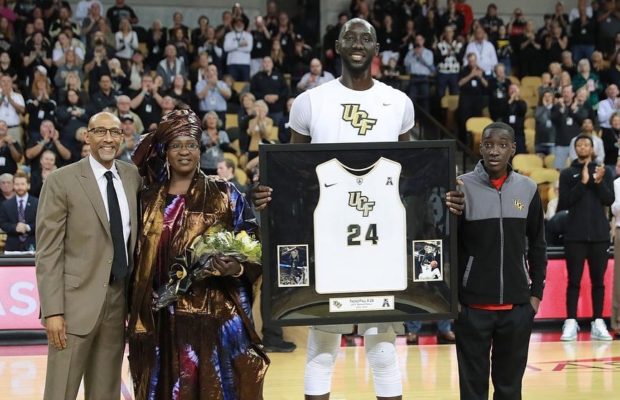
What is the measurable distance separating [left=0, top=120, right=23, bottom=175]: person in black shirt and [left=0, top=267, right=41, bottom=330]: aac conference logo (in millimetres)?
2696

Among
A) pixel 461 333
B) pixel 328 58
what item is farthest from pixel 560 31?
pixel 461 333

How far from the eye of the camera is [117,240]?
192 inches

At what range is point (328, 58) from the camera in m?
16.4

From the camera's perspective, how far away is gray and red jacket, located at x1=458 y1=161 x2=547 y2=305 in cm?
526

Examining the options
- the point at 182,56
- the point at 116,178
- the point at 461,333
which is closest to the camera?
the point at 116,178

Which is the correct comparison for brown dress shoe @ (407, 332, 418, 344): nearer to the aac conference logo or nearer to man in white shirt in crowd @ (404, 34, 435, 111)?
the aac conference logo

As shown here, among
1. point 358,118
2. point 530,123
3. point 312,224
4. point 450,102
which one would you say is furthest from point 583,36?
point 312,224

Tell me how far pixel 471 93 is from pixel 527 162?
164 cm

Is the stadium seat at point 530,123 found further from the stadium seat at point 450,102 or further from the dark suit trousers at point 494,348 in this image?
the dark suit trousers at point 494,348

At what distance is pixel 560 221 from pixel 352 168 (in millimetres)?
6807

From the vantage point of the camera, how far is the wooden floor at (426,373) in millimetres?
7328

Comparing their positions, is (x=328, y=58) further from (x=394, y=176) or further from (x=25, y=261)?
(x=394, y=176)

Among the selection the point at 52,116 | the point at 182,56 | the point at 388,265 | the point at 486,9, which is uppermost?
the point at 486,9

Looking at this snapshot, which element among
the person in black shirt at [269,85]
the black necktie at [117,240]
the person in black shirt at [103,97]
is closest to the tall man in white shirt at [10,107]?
the person in black shirt at [103,97]
